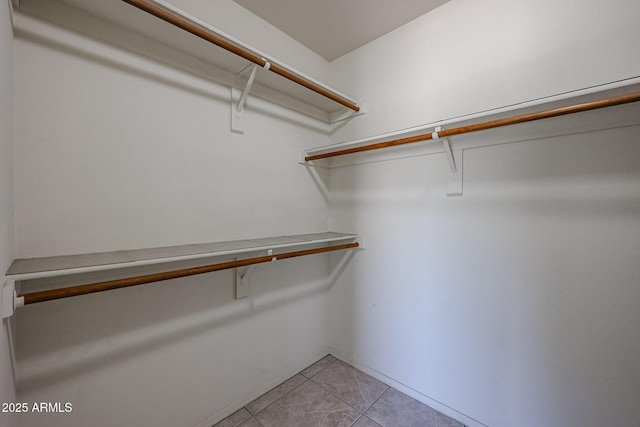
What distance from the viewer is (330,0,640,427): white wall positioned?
3.33ft

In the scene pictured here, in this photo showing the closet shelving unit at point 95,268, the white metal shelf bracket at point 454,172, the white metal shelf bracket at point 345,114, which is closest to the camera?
the closet shelving unit at point 95,268

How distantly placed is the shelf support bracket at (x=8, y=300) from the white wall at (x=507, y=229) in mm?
1607

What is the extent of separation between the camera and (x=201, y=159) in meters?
1.29

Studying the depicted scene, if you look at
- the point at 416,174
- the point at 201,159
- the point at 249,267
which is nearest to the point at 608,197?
the point at 416,174

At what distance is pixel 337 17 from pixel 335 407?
2308mm

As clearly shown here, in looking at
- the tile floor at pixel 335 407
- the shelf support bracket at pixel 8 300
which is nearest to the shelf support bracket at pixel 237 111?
the shelf support bracket at pixel 8 300

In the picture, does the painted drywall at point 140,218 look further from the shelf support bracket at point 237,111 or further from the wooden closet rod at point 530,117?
the wooden closet rod at point 530,117

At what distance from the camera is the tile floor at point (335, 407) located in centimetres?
137

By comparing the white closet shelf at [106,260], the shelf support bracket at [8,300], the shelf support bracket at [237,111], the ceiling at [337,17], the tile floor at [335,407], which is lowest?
the tile floor at [335,407]

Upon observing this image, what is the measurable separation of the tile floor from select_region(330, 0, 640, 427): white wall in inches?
3.8

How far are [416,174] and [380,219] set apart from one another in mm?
375

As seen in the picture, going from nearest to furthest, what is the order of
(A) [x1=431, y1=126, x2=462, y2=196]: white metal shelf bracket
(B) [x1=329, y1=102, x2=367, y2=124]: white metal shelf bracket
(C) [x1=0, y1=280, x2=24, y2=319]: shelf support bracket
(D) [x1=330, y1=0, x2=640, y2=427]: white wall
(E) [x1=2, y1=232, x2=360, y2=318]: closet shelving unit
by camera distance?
(C) [x1=0, y1=280, x2=24, y2=319]: shelf support bracket < (E) [x1=2, y1=232, x2=360, y2=318]: closet shelving unit < (D) [x1=330, y1=0, x2=640, y2=427]: white wall < (A) [x1=431, y1=126, x2=462, y2=196]: white metal shelf bracket < (B) [x1=329, y1=102, x2=367, y2=124]: white metal shelf bracket

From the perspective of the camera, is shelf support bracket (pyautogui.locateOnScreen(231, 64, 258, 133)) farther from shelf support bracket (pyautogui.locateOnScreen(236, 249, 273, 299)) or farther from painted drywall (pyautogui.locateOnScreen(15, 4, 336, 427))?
shelf support bracket (pyautogui.locateOnScreen(236, 249, 273, 299))

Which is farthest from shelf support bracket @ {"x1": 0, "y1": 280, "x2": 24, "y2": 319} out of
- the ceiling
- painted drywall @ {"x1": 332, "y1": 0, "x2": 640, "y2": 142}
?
painted drywall @ {"x1": 332, "y1": 0, "x2": 640, "y2": 142}
